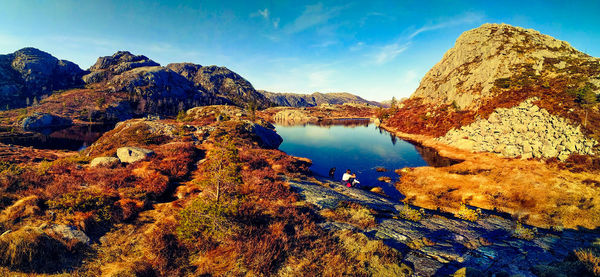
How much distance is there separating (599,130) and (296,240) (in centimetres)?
5058

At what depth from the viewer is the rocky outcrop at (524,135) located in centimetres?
3026

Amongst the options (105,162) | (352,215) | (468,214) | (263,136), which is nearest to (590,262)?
(352,215)

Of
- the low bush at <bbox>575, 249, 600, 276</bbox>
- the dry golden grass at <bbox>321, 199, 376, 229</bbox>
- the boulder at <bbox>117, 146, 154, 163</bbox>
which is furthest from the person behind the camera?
the boulder at <bbox>117, 146, 154, 163</bbox>

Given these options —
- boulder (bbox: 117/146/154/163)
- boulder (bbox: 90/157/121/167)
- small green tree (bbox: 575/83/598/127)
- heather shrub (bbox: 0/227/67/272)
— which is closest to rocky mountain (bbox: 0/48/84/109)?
boulder (bbox: 117/146/154/163)

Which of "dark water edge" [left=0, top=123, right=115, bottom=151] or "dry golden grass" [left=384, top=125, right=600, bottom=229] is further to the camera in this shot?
"dark water edge" [left=0, top=123, right=115, bottom=151]

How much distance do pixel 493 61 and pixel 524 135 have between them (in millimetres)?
56494

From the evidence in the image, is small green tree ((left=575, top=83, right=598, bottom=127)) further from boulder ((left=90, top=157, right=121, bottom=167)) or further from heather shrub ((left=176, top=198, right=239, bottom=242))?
boulder ((left=90, top=157, right=121, bottom=167))

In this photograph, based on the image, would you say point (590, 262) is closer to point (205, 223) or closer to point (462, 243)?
point (462, 243)

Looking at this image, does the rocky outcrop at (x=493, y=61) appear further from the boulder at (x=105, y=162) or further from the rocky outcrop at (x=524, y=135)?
the boulder at (x=105, y=162)

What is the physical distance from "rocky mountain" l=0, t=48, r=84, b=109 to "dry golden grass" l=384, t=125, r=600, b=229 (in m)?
222

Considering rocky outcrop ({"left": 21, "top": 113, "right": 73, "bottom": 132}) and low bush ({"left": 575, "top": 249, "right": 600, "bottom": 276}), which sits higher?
low bush ({"left": 575, "top": 249, "right": 600, "bottom": 276})

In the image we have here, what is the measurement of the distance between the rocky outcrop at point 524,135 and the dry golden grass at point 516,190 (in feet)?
12.1

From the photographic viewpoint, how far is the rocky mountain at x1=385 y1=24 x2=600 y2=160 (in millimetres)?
34125

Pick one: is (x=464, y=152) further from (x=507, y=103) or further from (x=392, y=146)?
→ (x=507, y=103)
